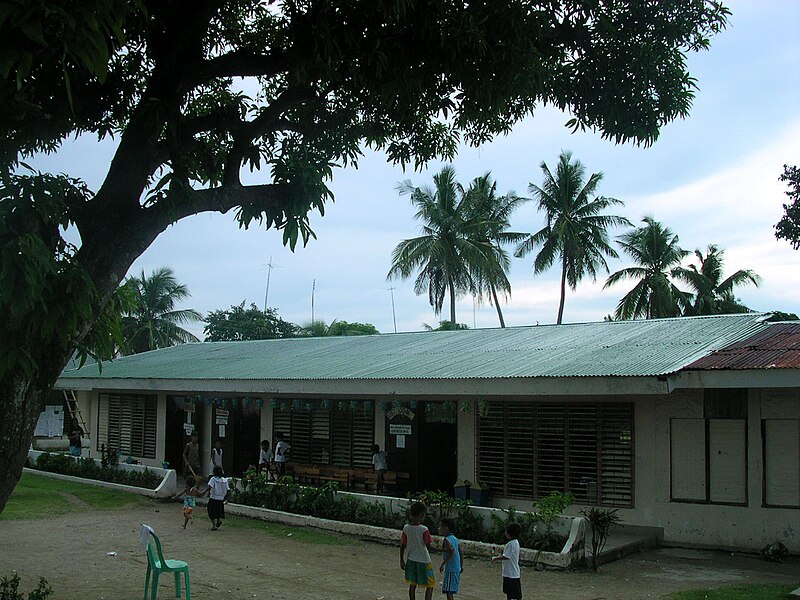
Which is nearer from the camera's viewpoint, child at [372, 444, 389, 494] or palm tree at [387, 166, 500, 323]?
child at [372, 444, 389, 494]

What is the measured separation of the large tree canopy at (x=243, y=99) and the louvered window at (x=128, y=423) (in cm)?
1639

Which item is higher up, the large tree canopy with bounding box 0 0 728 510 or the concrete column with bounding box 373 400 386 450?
the large tree canopy with bounding box 0 0 728 510

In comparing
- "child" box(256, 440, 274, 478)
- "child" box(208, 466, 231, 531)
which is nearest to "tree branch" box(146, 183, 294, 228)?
"child" box(208, 466, 231, 531)

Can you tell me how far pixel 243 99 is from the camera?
9.48m

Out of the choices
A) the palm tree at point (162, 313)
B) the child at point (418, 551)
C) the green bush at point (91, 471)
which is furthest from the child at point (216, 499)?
the palm tree at point (162, 313)

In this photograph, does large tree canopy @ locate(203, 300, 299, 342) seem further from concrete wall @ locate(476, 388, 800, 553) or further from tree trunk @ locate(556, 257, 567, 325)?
concrete wall @ locate(476, 388, 800, 553)

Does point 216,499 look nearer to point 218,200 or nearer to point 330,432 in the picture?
point 330,432

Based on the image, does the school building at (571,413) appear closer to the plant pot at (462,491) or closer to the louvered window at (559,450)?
the louvered window at (559,450)

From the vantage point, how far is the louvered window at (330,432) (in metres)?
19.3

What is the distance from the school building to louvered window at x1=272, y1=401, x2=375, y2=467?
39 millimetres

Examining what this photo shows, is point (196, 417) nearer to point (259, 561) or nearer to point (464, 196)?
point (259, 561)

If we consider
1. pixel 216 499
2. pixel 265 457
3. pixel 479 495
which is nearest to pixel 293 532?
pixel 216 499

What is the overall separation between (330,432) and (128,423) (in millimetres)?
8947

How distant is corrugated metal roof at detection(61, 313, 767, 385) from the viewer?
14.5 meters
